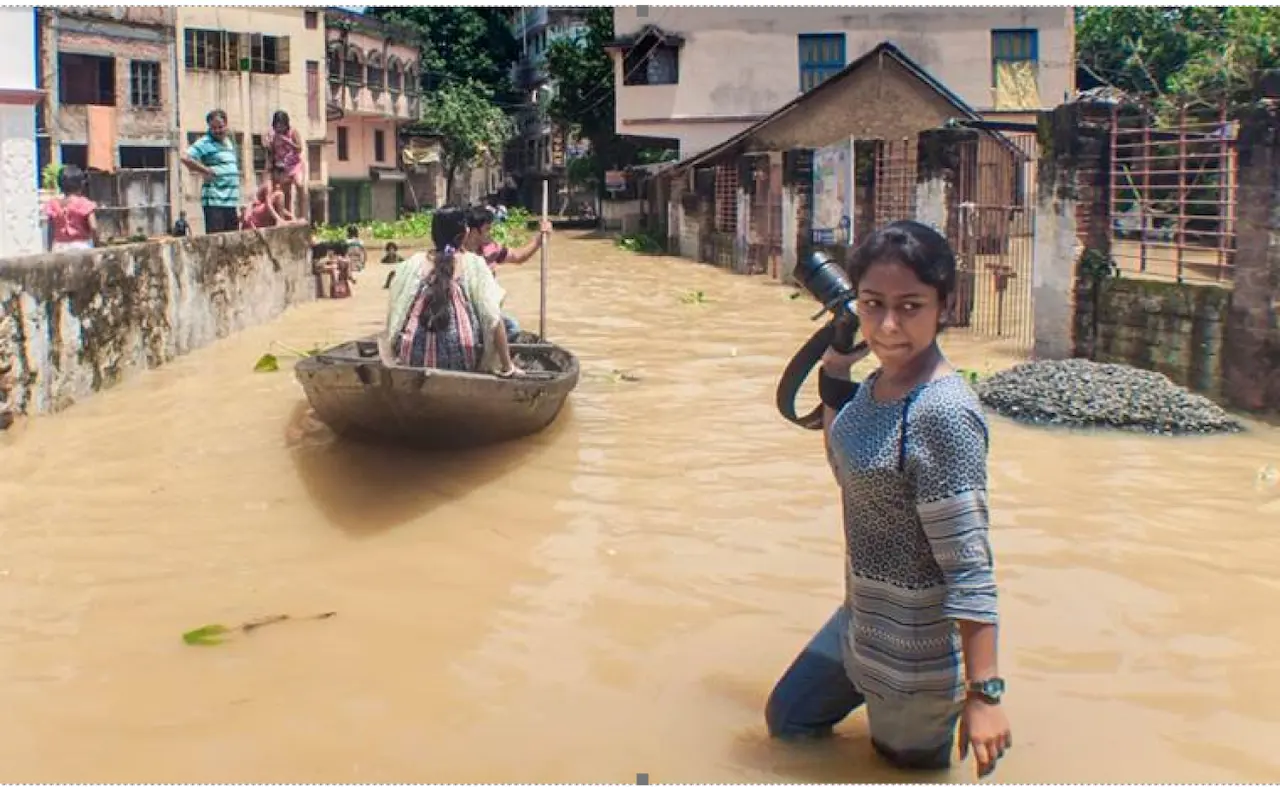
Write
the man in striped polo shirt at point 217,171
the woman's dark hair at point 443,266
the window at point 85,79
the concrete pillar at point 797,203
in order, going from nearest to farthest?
the woman's dark hair at point 443,266, the man in striped polo shirt at point 217,171, the concrete pillar at point 797,203, the window at point 85,79

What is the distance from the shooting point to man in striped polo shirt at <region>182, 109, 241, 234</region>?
42.7 ft

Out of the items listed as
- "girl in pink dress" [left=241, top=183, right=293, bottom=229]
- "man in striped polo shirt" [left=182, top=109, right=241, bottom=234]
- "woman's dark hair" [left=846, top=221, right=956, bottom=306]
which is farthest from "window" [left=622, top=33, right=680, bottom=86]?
"woman's dark hair" [left=846, top=221, right=956, bottom=306]

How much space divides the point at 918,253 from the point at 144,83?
105 ft

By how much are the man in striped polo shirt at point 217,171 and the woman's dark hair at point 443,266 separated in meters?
6.23

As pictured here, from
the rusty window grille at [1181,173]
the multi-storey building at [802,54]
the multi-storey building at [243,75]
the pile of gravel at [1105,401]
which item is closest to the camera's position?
the pile of gravel at [1105,401]

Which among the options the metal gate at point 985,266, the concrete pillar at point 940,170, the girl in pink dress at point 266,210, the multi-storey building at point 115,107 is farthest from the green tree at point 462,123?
the concrete pillar at point 940,170

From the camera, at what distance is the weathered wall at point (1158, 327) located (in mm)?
9344

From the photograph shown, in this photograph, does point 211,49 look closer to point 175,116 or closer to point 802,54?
point 175,116

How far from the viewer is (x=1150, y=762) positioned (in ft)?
13.0

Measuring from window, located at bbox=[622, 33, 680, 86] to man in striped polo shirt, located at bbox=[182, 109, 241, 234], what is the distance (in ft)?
63.0

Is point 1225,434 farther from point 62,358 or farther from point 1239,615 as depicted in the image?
point 62,358

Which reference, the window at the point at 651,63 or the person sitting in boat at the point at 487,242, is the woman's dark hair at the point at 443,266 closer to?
the person sitting in boat at the point at 487,242

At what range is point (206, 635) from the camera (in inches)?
199

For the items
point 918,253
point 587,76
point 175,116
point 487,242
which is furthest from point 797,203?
point 587,76
